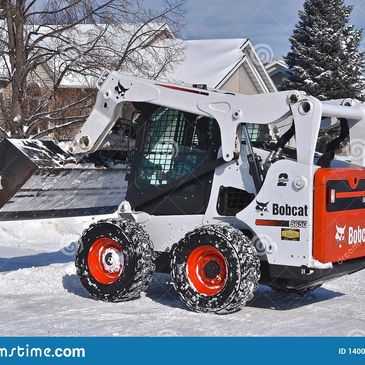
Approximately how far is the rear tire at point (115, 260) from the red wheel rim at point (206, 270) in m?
0.57

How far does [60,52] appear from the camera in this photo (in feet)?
50.9

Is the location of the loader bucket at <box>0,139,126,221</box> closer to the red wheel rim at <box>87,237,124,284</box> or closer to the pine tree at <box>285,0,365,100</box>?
the red wheel rim at <box>87,237,124,284</box>

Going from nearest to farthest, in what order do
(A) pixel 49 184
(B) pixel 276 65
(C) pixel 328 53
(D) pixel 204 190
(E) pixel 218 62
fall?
(D) pixel 204 190 → (A) pixel 49 184 → (E) pixel 218 62 → (C) pixel 328 53 → (B) pixel 276 65

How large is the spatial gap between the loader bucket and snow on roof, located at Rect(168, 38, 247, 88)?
62.7ft

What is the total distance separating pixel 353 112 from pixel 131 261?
9.11 feet

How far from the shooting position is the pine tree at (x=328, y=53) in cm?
3488

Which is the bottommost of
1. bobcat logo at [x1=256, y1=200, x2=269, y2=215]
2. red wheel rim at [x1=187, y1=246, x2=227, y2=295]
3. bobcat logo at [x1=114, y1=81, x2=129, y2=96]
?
red wheel rim at [x1=187, y1=246, x2=227, y2=295]

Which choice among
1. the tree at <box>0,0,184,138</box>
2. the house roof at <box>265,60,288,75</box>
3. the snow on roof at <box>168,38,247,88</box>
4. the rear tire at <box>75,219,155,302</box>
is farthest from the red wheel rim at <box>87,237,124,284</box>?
the house roof at <box>265,60,288,75</box>

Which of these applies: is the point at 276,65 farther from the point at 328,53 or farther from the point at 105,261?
the point at 105,261

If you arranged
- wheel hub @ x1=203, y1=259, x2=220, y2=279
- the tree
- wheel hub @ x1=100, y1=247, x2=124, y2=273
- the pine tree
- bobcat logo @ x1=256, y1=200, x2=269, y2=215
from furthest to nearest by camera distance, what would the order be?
the pine tree, the tree, wheel hub @ x1=100, y1=247, x2=124, y2=273, wheel hub @ x1=203, y1=259, x2=220, y2=279, bobcat logo @ x1=256, y1=200, x2=269, y2=215

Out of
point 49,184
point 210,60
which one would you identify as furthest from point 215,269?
point 210,60

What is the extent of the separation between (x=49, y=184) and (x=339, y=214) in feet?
10.4

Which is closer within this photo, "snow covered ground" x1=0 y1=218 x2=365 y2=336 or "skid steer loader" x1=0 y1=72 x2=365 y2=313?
"snow covered ground" x1=0 y1=218 x2=365 y2=336

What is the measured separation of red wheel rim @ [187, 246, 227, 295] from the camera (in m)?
6.99
